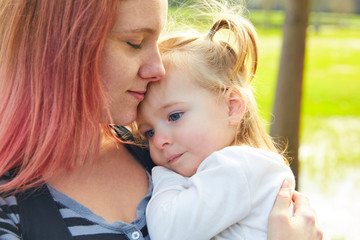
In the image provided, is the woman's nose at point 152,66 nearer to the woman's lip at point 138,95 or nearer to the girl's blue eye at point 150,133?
the woman's lip at point 138,95

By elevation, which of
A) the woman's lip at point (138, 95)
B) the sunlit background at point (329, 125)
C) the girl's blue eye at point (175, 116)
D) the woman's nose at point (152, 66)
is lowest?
the sunlit background at point (329, 125)

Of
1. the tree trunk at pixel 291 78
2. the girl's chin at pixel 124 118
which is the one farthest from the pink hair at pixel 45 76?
the tree trunk at pixel 291 78

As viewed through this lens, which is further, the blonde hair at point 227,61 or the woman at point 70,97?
the blonde hair at point 227,61

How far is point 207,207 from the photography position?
183 centimetres

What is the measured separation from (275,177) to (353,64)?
17.7 metres

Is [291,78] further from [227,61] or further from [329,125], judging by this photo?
[329,125]

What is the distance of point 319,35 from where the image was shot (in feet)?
91.4

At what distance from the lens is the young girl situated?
1.84 metres

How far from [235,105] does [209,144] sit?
21 cm

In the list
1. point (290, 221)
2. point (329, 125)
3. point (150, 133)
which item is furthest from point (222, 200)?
point (329, 125)

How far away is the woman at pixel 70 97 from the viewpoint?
1753 millimetres

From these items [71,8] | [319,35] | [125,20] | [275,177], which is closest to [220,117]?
[275,177]

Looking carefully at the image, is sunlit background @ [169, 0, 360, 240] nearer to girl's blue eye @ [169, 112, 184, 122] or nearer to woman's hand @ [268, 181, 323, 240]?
girl's blue eye @ [169, 112, 184, 122]

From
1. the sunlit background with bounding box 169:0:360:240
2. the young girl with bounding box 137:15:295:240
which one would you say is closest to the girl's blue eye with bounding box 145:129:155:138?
the young girl with bounding box 137:15:295:240
